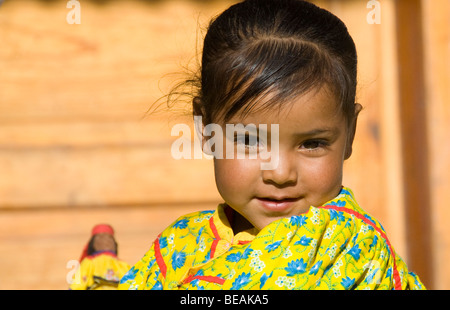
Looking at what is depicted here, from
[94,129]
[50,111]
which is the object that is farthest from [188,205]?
[50,111]

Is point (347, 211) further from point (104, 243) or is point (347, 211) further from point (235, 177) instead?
point (104, 243)

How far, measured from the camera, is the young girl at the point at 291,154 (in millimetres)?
1409

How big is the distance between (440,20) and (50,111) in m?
1.75

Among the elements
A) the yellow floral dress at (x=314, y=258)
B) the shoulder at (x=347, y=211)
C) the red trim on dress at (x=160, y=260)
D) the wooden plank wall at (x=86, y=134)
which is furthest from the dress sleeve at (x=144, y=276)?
the wooden plank wall at (x=86, y=134)

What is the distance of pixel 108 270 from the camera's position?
2.14m

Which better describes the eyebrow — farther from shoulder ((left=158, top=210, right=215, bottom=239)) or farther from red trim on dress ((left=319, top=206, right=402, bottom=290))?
shoulder ((left=158, top=210, right=215, bottom=239))

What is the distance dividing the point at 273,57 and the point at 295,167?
25cm

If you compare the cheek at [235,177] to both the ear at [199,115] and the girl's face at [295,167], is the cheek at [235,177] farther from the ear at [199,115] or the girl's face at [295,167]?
the ear at [199,115]

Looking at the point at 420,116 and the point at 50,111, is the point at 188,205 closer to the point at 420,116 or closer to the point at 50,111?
the point at 50,111

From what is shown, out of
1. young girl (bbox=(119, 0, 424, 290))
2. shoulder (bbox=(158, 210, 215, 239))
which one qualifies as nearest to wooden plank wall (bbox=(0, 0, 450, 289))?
shoulder (bbox=(158, 210, 215, 239))

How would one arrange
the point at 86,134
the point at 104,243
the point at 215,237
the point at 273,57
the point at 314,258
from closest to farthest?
the point at 314,258
the point at 273,57
the point at 215,237
the point at 104,243
the point at 86,134

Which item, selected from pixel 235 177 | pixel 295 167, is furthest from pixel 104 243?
pixel 295 167

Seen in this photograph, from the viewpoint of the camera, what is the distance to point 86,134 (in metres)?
3.14

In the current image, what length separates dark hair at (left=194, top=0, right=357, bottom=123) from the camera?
4.96 feet
